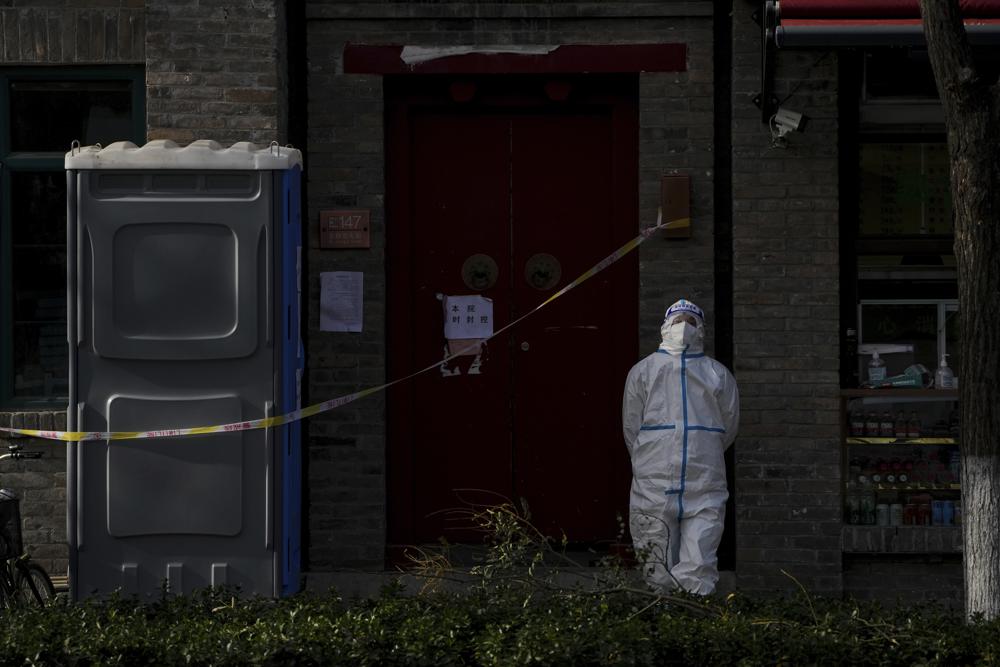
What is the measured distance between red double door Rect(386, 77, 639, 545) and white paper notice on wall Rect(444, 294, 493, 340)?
0.05 m

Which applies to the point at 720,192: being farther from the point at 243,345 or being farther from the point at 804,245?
the point at 243,345

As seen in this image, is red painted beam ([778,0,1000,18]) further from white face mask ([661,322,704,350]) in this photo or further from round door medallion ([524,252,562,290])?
round door medallion ([524,252,562,290])

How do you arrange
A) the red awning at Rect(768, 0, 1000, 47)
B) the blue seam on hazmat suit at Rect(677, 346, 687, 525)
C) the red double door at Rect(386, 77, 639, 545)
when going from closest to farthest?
1. the red awning at Rect(768, 0, 1000, 47)
2. the blue seam on hazmat suit at Rect(677, 346, 687, 525)
3. the red double door at Rect(386, 77, 639, 545)

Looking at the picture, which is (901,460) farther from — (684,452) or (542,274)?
(542,274)

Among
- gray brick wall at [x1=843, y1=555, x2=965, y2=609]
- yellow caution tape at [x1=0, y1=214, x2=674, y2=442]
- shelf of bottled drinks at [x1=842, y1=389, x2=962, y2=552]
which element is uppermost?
yellow caution tape at [x1=0, y1=214, x2=674, y2=442]

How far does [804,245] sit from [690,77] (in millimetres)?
1182

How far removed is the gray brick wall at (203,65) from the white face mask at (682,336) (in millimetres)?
2476

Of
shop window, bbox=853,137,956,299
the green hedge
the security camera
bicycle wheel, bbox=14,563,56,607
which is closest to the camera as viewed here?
the green hedge

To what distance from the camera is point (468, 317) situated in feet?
29.0

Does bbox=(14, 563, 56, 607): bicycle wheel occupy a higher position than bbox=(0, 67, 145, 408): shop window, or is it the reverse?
bbox=(0, 67, 145, 408): shop window

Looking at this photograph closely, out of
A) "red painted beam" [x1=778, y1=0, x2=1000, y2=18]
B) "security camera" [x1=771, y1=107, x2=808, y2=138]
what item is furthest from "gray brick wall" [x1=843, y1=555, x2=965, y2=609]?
"red painted beam" [x1=778, y1=0, x2=1000, y2=18]

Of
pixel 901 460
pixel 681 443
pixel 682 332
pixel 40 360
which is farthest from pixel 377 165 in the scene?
pixel 901 460

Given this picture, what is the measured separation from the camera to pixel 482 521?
29.3 feet

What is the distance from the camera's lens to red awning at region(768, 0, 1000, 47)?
7570mm
